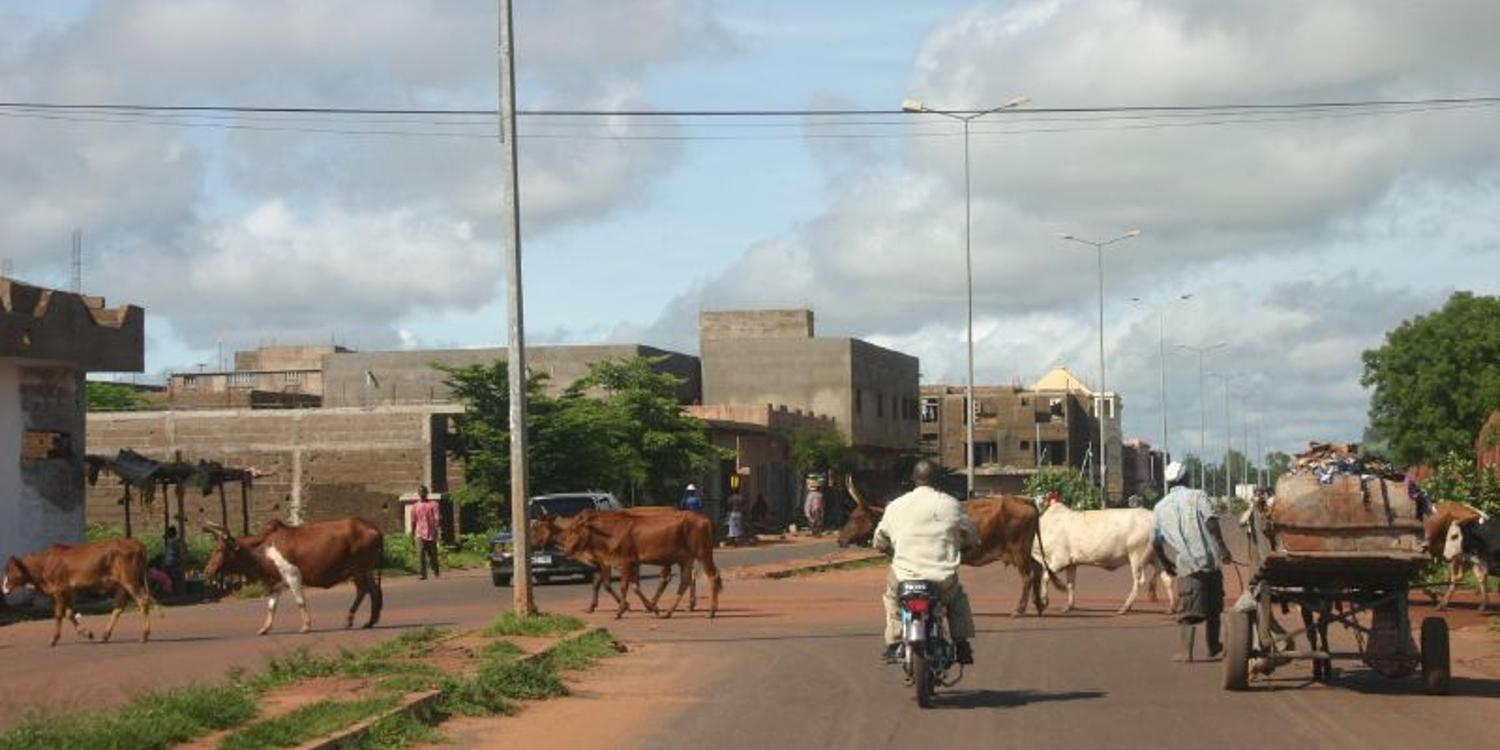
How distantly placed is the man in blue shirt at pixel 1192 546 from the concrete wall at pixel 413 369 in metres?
60.7

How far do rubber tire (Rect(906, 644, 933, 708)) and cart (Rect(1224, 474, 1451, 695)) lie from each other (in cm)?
246

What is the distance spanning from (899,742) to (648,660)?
6769mm

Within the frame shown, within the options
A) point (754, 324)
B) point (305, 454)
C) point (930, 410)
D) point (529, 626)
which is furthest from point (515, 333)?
point (930, 410)

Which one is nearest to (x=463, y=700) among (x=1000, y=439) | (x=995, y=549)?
(x=995, y=549)

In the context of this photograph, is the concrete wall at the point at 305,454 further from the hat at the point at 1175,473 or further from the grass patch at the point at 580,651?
the hat at the point at 1175,473

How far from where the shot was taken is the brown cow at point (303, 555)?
2327 cm

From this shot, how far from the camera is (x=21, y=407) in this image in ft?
103

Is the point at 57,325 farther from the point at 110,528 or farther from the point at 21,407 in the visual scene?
the point at 110,528

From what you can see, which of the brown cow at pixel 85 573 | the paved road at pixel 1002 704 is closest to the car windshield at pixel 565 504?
the brown cow at pixel 85 573

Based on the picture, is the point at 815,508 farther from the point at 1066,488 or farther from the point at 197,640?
the point at 197,640

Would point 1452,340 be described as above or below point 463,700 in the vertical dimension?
above

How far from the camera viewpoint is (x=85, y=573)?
75.4 feet

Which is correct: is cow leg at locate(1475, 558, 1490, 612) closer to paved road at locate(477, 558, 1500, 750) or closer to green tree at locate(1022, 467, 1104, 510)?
paved road at locate(477, 558, 1500, 750)

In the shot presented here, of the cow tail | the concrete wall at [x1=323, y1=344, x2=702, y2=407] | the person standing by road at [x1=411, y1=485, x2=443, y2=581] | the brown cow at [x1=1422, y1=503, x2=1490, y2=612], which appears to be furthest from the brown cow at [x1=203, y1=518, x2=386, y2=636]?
the concrete wall at [x1=323, y1=344, x2=702, y2=407]
